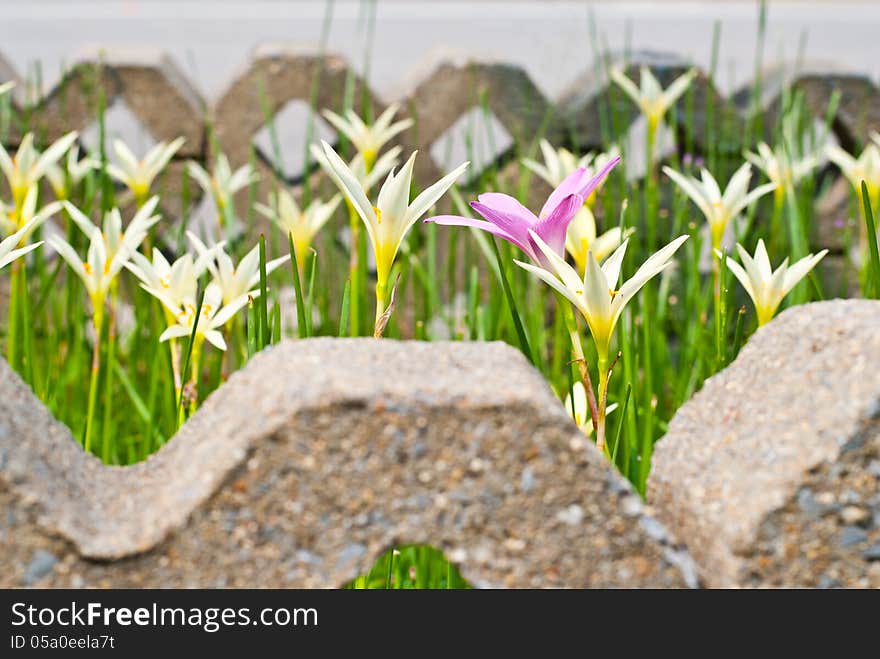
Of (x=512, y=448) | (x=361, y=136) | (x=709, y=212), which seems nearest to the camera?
(x=512, y=448)

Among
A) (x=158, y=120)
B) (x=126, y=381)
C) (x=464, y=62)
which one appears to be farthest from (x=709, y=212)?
(x=158, y=120)

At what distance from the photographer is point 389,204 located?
0.63 m

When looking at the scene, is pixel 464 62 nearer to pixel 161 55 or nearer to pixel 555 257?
pixel 161 55

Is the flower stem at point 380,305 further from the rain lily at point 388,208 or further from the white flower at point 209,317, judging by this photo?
the white flower at point 209,317

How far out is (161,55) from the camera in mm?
1875

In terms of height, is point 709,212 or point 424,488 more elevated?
point 709,212

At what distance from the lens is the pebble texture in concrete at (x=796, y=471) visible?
0.54 m

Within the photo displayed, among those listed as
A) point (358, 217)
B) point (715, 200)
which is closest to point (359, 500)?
point (715, 200)

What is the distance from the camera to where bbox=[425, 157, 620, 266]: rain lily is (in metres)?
0.61

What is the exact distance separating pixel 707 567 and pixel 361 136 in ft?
2.62

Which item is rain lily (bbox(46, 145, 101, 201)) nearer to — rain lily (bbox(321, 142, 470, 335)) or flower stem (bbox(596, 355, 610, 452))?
rain lily (bbox(321, 142, 470, 335))

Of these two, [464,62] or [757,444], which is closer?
[757,444]

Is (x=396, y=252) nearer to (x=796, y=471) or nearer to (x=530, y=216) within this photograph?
(x=530, y=216)

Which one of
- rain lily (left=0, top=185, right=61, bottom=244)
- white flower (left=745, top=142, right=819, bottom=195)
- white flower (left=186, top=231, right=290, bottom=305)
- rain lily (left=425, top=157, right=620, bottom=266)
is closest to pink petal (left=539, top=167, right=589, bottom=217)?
rain lily (left=425, top=157, right=620, bottom=266)
